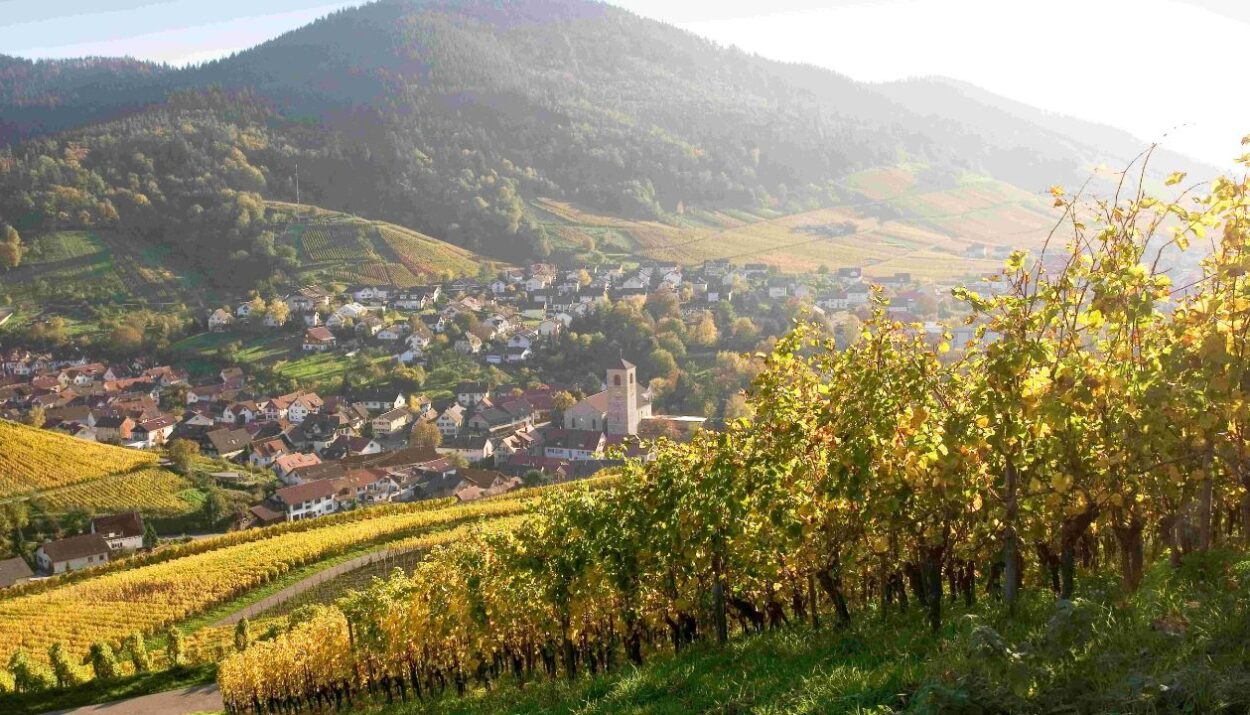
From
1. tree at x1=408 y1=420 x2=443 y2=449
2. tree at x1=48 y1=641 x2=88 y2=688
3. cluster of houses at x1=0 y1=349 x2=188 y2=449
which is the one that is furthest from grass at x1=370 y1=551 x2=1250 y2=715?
cluster of houses at x1=0 y1=349 x2=188 y2=449

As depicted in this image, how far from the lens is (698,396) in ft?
281

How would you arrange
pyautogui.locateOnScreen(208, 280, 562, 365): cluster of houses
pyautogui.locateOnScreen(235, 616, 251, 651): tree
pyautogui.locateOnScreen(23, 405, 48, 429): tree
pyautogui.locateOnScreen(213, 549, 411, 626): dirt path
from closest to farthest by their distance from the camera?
pyautogui.locateOnScreen(235, 616, 251, 651): tree
pyautogui.locateOnScreen(213, 549, 411, 626): dirt path
pyautogui.locateOnScreen(23, 405, 48, 429): tree
pyautogui.locateOnScreen(208, 280, 562, 365): cluster of houses

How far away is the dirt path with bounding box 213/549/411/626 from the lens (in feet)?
124

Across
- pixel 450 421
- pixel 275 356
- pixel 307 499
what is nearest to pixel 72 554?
pixel 307 499

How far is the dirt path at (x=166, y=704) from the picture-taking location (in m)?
26.0

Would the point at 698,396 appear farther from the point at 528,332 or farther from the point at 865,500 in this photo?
the point at 865,500

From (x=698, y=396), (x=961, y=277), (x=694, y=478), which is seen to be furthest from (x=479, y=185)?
(x=694, y=478)

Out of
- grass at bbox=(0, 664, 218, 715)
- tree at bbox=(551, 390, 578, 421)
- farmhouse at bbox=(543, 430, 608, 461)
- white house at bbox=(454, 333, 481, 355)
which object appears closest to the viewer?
grass at bbox=(0, 664, 218, 715)

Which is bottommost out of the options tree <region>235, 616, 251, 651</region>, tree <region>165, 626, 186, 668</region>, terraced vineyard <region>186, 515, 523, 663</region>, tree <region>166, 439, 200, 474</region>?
tree <region>166, 439, 200, 474</region>

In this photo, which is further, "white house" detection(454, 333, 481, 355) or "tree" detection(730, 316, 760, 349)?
"white house" detection(454, 333, 481, 355)

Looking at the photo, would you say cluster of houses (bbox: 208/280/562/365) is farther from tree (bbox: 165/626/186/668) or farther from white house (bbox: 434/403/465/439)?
tree (bbox: 165/626/186/668)

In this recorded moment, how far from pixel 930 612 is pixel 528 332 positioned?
106 meters

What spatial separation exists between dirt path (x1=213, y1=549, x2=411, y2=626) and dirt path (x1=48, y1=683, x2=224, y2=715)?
9.00 m

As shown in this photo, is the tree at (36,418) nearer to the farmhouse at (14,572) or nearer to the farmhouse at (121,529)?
the farmhouse at (121,529)
